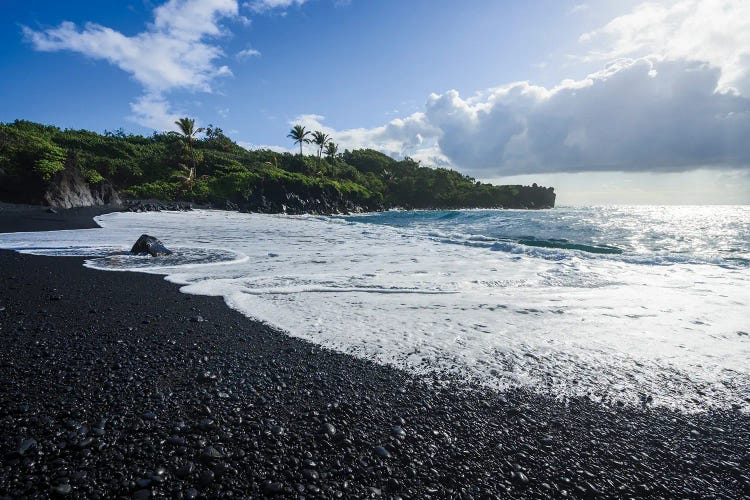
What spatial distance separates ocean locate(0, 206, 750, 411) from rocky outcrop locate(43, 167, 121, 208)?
16.1 metres

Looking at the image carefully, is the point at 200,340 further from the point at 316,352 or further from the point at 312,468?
the point at 312,468

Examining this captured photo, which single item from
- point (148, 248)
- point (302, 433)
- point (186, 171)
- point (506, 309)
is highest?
point (186, 171)

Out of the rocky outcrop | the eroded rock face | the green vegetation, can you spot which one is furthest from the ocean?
the green vegetation

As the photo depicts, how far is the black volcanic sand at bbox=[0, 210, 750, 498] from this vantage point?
6.88 feet

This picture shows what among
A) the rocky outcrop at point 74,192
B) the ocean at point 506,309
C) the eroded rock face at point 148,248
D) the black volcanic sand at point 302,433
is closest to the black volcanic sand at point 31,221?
the rocky outcrop at point 74,192

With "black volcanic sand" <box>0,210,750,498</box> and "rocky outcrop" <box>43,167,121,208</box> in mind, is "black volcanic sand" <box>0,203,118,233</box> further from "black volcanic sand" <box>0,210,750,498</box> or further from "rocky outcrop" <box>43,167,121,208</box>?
"black volcanic sand" <box>0,210,750,498</box>

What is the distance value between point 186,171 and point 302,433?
5087 centimetres

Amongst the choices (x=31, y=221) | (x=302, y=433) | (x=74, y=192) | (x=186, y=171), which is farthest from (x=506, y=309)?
(x=186, y=171)

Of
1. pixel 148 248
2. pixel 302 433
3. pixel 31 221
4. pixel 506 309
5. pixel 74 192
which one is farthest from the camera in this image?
pixel 74 192

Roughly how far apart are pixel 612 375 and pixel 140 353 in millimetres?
5027

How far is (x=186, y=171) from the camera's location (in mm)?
45594

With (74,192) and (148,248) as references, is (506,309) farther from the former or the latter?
(74,192)

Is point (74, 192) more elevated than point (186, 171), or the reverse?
point (186, 171)

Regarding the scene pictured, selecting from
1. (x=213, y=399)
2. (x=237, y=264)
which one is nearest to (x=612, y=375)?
(x=213, y=399)
